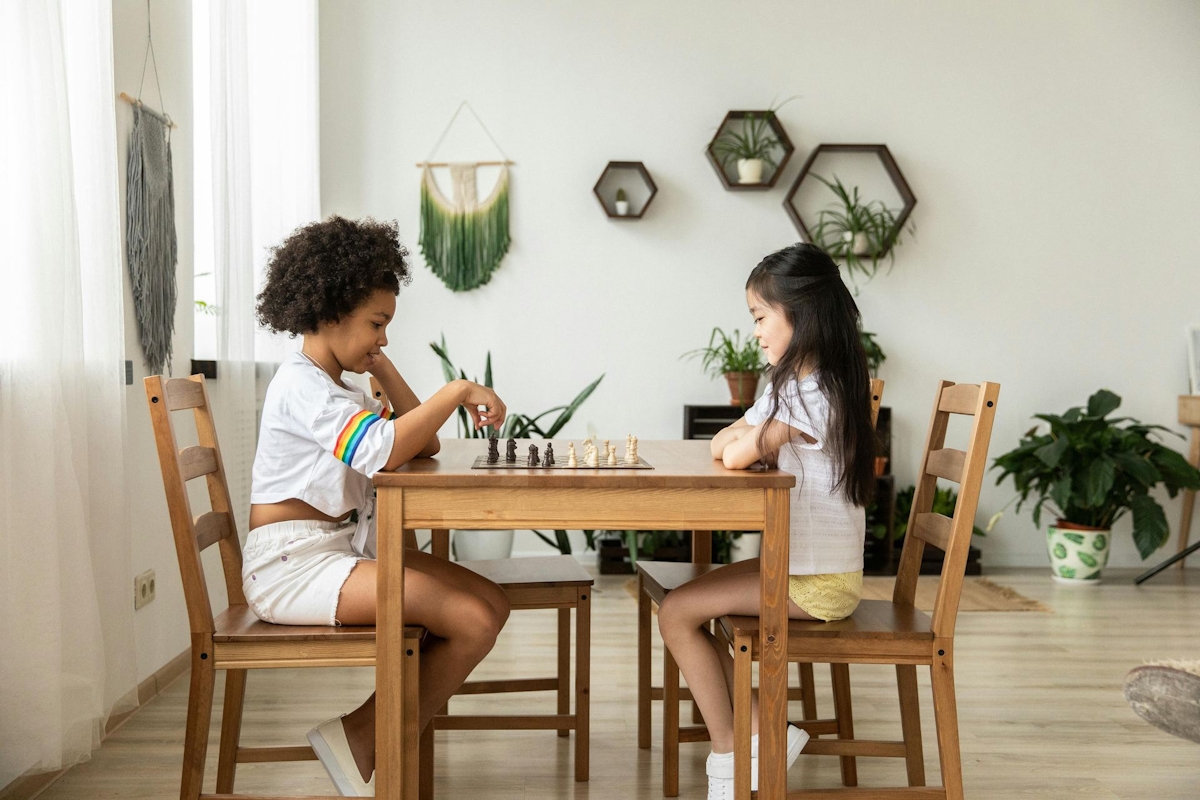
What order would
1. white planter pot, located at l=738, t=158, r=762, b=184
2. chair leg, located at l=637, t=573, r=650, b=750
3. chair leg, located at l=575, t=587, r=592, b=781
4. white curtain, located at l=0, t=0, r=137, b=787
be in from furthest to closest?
white planter pot, located at l=738, t=158, r=762, b=184 → chair leg, located at l=637, t=573, r=650, b=750 → chair leg, located at l=575, t=587, r=592, b=781 → white curtain, located at l=0, t=0, r=137, b=787

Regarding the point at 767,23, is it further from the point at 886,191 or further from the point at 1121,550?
the point at 1121,550

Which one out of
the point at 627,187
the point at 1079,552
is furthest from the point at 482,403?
the point at 1079,552

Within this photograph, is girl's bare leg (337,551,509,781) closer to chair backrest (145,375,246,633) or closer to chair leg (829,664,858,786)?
chair backrest (145,375,246,633)

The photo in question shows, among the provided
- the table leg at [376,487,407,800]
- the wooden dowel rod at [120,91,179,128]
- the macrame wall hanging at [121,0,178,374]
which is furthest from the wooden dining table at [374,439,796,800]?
the wooden dowel rod at [120,91,179,128]

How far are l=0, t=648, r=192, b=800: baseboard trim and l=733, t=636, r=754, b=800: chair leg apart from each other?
55.6 inches

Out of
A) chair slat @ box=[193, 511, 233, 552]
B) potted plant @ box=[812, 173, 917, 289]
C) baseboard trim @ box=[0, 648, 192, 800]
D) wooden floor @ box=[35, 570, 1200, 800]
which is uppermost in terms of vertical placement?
potted plant @ box=[812, 173, 917, 289]

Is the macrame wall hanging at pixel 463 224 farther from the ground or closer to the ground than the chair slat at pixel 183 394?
farther from the ground

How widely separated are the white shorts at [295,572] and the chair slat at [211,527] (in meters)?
0.08

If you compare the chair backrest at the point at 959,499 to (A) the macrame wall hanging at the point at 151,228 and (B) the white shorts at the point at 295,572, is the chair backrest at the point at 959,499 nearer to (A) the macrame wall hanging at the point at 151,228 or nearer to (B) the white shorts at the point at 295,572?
(B) the white shorts at the point at 295,572

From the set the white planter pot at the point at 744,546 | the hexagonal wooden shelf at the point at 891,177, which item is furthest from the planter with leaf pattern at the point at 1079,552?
the hexagonal wooden shelf at the point at 891,177

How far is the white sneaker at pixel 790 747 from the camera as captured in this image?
1.71 meters

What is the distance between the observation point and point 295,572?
5.74 ft

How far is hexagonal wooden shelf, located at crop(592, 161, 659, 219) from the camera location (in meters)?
4.66

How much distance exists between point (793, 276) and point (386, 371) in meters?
0.87
